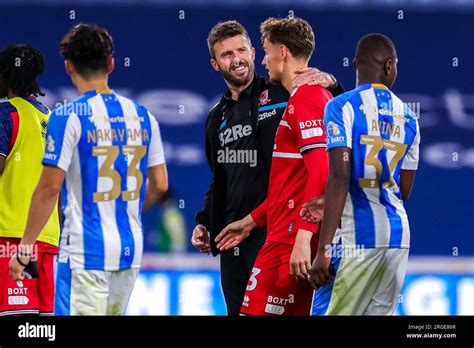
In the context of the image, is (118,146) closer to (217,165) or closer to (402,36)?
(217,165)

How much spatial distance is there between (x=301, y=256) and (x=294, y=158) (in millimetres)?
570

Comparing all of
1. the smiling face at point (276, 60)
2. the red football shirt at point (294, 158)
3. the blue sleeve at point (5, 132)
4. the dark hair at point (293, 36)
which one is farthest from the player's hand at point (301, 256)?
the blue sleeve at point (5, 132)

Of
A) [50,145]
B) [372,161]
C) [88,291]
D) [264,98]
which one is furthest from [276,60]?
[88,291]

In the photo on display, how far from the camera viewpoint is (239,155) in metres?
6.14

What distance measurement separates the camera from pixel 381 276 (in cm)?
528

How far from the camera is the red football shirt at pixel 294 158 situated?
545cm

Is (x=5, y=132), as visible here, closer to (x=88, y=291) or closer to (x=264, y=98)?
(x=264, y=98)

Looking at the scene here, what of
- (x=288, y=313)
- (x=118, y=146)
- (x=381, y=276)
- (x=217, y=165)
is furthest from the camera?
(x=217, y=165)

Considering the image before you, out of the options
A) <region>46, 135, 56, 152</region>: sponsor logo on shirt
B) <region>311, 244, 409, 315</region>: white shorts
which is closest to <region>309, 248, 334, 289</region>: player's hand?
<region>311, 244, 409, 315</region>: white shorts

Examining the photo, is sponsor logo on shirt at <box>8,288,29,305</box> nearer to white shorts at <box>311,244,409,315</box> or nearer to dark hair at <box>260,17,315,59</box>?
white shorts at <box>311,244,409,315</box>

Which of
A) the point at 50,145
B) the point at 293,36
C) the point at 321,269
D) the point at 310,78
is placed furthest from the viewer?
the point at 293,36

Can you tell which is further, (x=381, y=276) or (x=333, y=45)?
(x=333, y=45)
